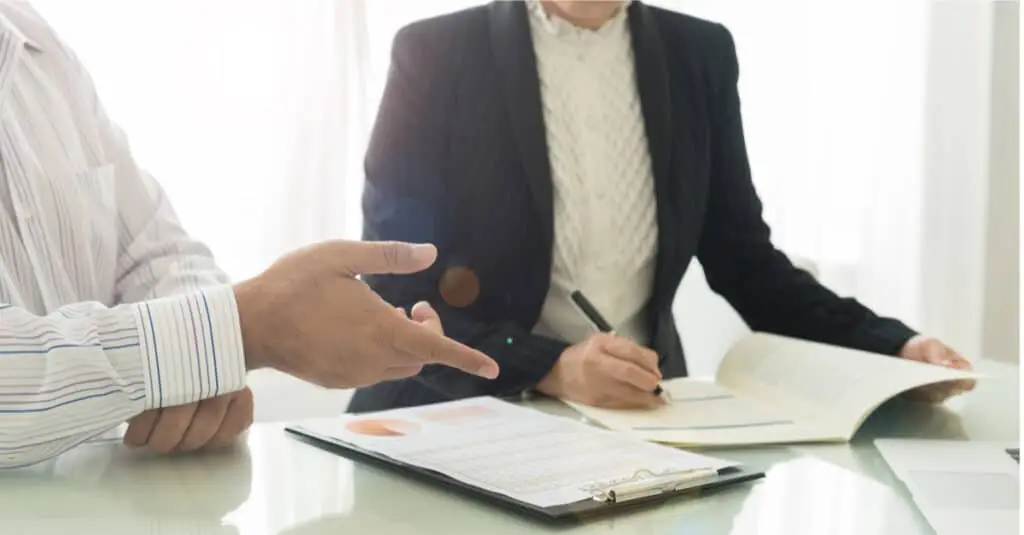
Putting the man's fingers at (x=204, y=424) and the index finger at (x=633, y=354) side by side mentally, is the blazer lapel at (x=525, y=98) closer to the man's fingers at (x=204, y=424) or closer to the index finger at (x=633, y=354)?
the index finger at (x=633, y=354)

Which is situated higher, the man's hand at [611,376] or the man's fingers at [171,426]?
the man's fingers at [171,426]

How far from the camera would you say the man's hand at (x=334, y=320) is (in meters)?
0.63

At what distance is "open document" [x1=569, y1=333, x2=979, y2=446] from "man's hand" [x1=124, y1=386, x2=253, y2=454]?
0.30 metres

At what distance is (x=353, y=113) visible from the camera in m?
1.71

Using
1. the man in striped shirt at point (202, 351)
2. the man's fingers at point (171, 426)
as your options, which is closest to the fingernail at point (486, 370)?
the man in striped shirt at point (202, 351)

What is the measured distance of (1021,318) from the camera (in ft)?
1.11

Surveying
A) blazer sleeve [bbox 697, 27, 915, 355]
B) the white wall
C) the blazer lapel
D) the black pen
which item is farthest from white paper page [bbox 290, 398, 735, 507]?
the white wall

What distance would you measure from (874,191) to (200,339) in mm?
1614

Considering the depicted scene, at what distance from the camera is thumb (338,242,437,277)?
0.63 metres

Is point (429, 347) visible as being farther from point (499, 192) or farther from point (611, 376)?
point (499, 192)

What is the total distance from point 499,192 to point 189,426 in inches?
20.1

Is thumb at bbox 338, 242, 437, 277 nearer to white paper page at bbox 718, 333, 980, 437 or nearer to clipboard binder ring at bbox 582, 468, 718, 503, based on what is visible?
clipboard binder ring at bbox 582, 468, 718, 503

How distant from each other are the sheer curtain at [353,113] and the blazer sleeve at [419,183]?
0.52 metres

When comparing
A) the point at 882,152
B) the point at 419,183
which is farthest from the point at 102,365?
the point at 882,152
